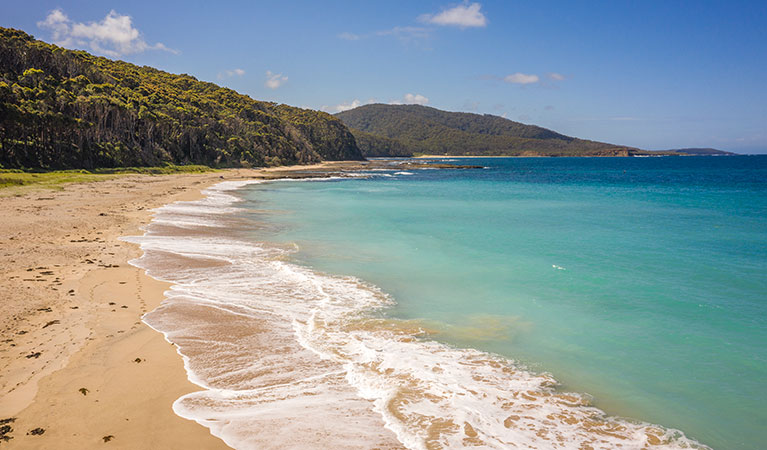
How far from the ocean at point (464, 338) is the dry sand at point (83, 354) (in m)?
0.33

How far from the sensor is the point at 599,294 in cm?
1025

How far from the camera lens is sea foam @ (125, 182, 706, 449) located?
14.7ft

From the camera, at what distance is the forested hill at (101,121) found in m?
35.5

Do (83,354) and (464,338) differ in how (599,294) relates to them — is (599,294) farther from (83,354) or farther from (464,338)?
(83,354)

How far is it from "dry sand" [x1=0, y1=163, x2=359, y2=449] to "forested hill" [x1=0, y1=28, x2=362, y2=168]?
29.9 metres

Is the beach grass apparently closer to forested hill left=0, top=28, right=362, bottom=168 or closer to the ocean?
forested hill left=0, top=28, right=362, bottom=168

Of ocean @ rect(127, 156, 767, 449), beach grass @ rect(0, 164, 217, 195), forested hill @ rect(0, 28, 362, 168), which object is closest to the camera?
ocean @ rect(127, 156, 767, 449)

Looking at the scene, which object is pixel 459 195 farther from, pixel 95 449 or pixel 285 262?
pixel 95 449

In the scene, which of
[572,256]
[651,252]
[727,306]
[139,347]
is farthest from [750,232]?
[139,347]

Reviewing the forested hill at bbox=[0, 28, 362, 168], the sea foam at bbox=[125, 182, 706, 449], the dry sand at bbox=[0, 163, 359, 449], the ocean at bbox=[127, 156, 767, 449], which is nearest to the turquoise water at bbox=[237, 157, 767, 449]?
the ocean at bbox=[127, 156, 767, 449]

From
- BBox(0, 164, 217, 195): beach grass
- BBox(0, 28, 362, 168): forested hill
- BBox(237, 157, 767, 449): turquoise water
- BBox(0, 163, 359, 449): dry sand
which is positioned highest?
BBox(0, 28, 362, 168): forested hill

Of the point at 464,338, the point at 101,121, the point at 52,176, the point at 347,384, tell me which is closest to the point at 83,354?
the point at 347,384

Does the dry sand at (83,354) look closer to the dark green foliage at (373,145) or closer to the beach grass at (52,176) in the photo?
the beach grass at (52,176)

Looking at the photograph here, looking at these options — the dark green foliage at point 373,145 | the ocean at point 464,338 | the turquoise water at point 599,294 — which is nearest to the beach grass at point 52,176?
the ocean at point 464,338
